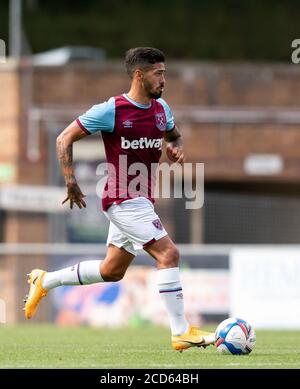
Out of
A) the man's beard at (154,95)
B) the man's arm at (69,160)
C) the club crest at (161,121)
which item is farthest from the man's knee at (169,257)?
the man's beard at (154,95)

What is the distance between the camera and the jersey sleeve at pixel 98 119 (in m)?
10.2

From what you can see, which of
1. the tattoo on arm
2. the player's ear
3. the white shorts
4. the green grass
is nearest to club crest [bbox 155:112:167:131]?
the player's ear

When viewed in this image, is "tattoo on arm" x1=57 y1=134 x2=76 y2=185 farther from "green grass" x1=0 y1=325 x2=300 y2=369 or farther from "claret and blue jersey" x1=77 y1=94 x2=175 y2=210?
"green grass" x1=0 y1=325 x2=300 y2=369

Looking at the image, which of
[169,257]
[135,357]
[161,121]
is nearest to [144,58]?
[161,121]

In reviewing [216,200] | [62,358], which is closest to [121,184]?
[62,358]

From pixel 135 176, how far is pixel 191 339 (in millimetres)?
1482

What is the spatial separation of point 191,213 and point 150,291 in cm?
873

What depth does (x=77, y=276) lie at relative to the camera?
35.4 feet

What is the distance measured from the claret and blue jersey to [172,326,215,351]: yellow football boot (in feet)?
4.13

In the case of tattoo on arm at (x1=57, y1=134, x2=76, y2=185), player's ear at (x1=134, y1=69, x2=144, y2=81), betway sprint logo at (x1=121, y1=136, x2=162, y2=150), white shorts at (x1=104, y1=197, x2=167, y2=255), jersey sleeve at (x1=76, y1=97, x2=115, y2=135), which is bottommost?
white shorts at (x1=104, y1=197, x2=167, y2=255)

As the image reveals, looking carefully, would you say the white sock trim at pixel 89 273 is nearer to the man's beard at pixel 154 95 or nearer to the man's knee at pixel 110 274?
the man's knee at pixel 110 274

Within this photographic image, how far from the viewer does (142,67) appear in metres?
Result: 10.3

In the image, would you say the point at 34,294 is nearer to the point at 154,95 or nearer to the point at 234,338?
the point at 234,338

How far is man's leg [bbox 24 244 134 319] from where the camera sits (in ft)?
34.6
